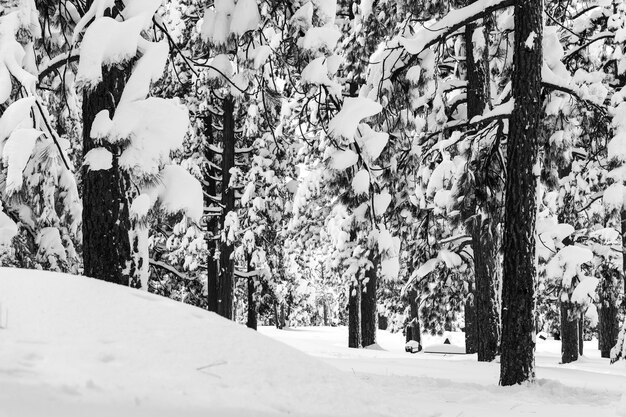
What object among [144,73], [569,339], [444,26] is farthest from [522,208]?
[569,339]

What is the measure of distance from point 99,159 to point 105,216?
539mm

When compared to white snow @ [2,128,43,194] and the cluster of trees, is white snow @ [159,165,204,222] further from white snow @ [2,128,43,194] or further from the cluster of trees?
white snow @ [2,128,43,194]

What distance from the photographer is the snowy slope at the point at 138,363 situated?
92.5 inches

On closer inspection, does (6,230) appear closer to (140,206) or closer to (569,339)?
(140,206)

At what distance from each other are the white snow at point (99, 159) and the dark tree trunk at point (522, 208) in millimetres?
4718

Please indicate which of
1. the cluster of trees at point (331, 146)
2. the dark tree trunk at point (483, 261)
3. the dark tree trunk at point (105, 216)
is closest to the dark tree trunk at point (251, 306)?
the cluster of trees at point (331, 146)

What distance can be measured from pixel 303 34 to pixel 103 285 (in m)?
3.31

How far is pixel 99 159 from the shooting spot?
4758 millimetres

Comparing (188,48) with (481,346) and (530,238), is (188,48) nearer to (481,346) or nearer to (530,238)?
(481,346)

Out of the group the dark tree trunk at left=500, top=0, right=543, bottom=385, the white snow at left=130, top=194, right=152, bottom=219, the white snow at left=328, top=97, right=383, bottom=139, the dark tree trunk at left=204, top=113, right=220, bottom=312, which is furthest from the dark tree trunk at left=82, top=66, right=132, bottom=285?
the dark tree trunk at left=204, top=113, right=220, bottom=312

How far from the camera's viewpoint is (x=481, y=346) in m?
12.2

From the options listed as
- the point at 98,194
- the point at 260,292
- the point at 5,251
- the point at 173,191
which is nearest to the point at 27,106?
the point at 98,194

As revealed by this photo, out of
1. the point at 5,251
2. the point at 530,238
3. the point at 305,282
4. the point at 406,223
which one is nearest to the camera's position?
the point at 530,238

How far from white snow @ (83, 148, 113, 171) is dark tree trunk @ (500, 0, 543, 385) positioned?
472cm
